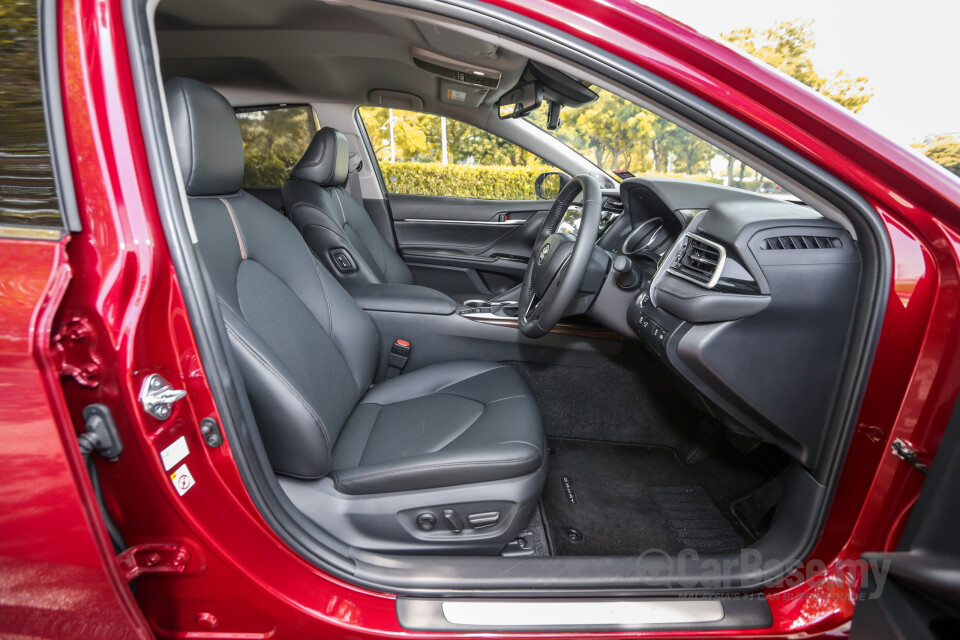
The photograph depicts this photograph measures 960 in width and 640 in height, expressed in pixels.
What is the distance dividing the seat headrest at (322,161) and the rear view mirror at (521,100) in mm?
884

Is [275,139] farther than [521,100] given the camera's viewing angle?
Yes

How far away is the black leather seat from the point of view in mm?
1097

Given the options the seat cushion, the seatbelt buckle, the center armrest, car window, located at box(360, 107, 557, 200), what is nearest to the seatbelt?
car window, located at box(360, 107, 557, 200)

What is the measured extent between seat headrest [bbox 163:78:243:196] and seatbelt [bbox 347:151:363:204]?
6.98 feet

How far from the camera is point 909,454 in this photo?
92 cm

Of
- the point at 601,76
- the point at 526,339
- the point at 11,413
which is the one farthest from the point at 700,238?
the point at 11,413

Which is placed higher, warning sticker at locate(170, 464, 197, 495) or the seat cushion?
warning sticker at locate(170, 464, 197, 495)

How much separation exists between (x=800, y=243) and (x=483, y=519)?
0.86m

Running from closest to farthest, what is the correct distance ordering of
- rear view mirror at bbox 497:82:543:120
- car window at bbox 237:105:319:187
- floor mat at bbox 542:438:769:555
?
1. floor mat at bbox 542:438:769:555
2. rear view mirror at bbox 497:82:543:120
3. car window at bbox 237:105:319:187

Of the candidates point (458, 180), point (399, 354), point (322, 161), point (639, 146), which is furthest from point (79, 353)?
point (458, 180)

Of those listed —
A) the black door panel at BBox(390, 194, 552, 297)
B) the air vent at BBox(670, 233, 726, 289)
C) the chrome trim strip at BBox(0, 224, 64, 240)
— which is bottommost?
the black door panel at BBox(390, 194, 552, 297)

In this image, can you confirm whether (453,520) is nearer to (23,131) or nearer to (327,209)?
(23,131)

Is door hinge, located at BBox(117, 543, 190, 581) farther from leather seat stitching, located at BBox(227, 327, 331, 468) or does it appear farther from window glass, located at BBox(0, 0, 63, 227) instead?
window glass, located at BBox(0, 0, 63, 227)

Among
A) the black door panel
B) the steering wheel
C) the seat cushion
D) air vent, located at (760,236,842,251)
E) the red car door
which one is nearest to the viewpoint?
the red car door
